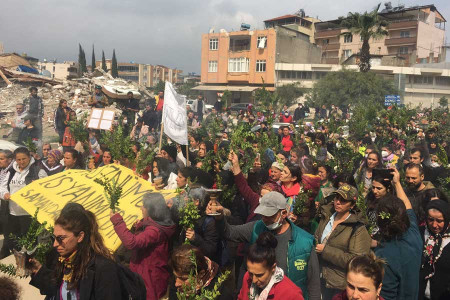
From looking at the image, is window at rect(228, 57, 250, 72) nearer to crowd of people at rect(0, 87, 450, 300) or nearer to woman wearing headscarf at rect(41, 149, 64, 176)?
crowd of people at rect(0, 87, 450, 300)

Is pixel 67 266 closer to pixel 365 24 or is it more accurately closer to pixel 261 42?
pixel 365 24

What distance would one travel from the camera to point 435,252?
367 cm

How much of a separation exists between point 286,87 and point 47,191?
42.3m

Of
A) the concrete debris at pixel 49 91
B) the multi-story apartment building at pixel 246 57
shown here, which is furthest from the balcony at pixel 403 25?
the concrete debris at pixel 49 91

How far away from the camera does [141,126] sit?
13008mm

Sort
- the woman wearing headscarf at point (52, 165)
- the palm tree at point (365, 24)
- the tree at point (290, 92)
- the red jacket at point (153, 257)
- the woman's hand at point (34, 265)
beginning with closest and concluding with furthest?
the woman's hand at point (34, 265) → the red jacket at point (153, 257) → the woman wearing headscarf at point (52, 165) → the palm tree at point (365, 24) → the tree at point (290, 92)

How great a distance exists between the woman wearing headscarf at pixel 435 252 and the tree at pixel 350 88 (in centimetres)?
3137

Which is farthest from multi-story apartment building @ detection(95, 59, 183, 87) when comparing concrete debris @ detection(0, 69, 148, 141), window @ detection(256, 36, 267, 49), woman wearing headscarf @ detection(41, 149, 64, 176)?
woman wearing headscarf @ detection(41, 149, 64, 176)

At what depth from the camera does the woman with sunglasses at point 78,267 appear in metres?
2.51

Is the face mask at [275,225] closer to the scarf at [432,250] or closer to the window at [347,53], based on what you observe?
the scarf at [432,250]

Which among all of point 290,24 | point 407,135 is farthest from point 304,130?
point 290,24

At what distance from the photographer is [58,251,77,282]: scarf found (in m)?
2.58

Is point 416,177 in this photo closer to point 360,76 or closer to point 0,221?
point 0,221

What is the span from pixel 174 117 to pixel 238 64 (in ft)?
162
